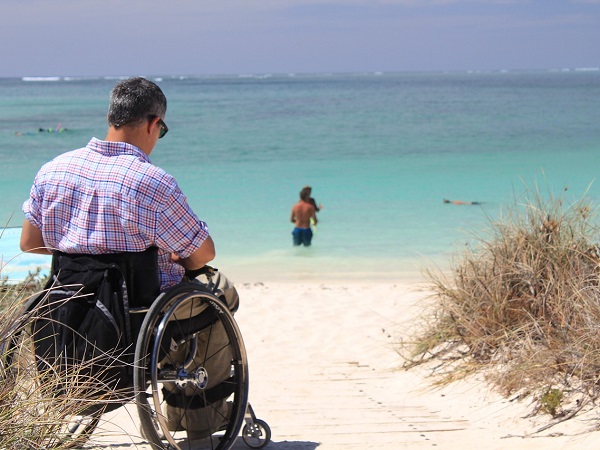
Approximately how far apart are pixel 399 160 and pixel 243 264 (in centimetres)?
1261

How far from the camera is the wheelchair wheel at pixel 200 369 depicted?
2.73 meters

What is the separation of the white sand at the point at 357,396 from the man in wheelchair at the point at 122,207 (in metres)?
0.57

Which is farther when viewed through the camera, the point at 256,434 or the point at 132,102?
the point at 256,434

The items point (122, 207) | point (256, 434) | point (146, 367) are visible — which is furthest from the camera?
point (256, 434)

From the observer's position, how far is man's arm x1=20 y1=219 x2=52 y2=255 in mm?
2746

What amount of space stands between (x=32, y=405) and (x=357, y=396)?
2.31m

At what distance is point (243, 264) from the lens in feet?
34.9

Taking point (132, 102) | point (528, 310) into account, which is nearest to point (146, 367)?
point (132, 102)

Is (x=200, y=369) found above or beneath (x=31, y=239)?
beneath

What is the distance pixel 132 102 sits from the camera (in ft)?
9.05

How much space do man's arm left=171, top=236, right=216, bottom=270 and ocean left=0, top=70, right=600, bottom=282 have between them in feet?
2.33

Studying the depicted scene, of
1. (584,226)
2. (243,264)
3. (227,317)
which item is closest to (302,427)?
(227,317)

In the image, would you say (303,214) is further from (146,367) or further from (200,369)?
(146,367)

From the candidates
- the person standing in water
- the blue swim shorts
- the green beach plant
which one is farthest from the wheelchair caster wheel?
the blue swim shorts
